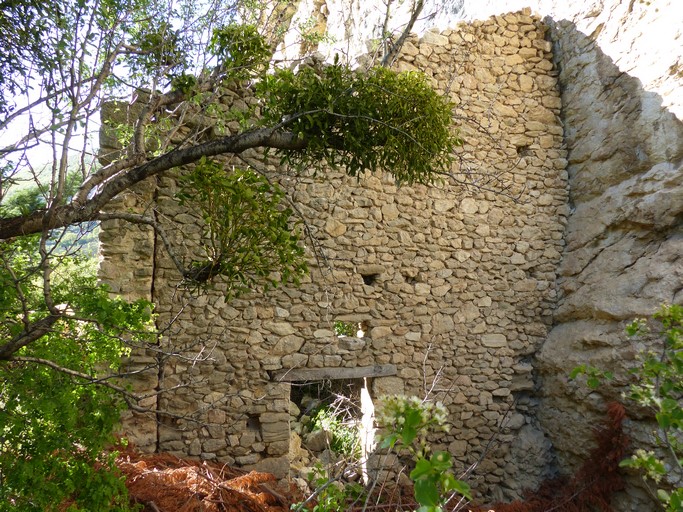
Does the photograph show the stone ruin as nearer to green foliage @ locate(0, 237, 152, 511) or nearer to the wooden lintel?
the wooden lintel

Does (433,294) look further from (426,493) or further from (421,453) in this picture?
(426,493)

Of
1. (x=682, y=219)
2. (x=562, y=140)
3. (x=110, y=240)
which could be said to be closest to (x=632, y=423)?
(x=682, y=219)

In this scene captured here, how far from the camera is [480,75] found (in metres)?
5.49

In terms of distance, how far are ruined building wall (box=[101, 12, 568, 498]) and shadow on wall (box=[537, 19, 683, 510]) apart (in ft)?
0.63

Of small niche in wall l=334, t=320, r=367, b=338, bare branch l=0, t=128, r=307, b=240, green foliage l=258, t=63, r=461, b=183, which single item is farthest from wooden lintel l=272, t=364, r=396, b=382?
bare branch l=0, t=128, r=307, b=240

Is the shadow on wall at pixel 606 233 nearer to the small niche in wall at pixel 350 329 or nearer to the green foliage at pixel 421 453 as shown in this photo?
the small niche in wall at pixel 350 329

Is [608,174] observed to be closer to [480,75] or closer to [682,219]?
[682,219]

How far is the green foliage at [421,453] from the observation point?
142cm

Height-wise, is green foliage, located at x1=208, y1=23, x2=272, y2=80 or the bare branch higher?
green foliage, located at x1=208, y1=23, x2=272, y2=80

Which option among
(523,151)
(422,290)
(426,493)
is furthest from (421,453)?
(523,151)

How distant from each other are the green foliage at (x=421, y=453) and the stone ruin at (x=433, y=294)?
2.76m

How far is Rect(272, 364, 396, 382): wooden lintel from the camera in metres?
4.55

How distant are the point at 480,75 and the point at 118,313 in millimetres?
4551

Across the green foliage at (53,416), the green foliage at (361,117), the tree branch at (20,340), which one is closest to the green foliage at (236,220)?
the green foliage at (361,117)
